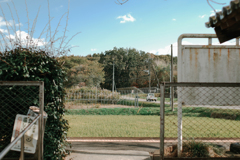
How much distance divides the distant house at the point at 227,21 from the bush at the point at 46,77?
8.80ft

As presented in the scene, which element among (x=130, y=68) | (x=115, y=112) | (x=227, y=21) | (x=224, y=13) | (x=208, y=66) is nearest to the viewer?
(x=224, y=13)

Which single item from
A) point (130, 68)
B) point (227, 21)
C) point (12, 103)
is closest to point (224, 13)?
point (227, 21)

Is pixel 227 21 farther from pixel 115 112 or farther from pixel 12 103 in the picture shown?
pixel 115 112

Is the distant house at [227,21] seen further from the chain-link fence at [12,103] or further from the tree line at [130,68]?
the tree line at [130,68]

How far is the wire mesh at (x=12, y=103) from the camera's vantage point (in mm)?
3381

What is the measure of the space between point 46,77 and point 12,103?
74 cm

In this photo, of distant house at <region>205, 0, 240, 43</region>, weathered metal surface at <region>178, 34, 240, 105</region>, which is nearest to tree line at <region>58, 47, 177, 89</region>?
weathered metal surface at <region>178, 34, 240, 105</region>

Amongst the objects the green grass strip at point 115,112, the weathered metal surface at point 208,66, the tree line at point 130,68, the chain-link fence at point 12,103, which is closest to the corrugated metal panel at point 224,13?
the weathered metal surface at point 208,66

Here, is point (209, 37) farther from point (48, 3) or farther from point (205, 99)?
point (48, 3)

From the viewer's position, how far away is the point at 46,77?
342 cm

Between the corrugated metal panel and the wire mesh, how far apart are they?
311 cm

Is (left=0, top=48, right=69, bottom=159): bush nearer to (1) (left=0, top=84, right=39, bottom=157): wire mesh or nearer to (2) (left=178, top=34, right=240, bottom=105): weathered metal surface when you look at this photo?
(1) (left=0, top=84, right=39, bottom=157): wire mesh

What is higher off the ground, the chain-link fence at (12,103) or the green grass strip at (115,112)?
the chain-link fence at (12,103)

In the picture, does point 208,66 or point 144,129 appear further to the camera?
point 144,129
